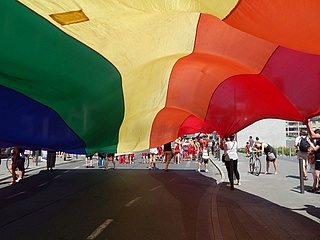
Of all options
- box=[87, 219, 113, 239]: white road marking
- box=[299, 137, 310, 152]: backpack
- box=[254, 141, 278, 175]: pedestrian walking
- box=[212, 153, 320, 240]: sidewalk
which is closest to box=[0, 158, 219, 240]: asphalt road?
box=[87, 219, 113, 239]: white road marking

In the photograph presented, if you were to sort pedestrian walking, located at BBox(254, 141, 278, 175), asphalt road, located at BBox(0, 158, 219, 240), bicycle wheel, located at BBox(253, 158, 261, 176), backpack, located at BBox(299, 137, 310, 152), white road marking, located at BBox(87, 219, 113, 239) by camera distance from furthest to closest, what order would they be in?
1. bicycle wheel, located at BBox(253, 158, 261, 176)
2. pedestrian walking, located at BBox(254, 141, 278, 175)
3. backpack, located at BBox(299, 137, 310, 152)
4. asphalt road, located at BBox(0, 158, 219, 240)
5. white road marking, located at BBox(87, 219, 113, 239)

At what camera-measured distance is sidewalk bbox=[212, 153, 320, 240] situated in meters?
5.43

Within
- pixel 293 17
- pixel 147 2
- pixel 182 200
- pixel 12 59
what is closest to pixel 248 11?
pixel 293 17

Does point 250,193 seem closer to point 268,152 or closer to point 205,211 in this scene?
point 205,211

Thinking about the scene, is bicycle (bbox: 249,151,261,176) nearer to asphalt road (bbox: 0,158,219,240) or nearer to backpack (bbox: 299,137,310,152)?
asphalt road (bbox: 0,158,219,240)

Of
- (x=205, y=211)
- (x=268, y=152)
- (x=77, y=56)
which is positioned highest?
(x=77, y=56)

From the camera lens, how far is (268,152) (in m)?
14.1

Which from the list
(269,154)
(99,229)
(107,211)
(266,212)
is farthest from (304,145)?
(99,229)

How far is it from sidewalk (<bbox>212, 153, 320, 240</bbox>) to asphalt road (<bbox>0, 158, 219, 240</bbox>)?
349 mm

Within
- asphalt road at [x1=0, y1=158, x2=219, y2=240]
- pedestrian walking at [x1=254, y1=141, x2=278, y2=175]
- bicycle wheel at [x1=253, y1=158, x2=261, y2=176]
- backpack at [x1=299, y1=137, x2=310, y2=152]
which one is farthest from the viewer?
bicycle wheel at [x1=253, y1=158, x2=261, y2=176]

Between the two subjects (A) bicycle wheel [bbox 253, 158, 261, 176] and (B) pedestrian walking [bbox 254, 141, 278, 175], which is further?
(A) bicycle wheel [bbox 253, 158, 261, 176]

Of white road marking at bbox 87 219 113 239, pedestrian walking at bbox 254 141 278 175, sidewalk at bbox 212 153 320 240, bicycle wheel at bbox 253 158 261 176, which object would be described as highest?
pedestrian walking at bbox 254 141 278 175

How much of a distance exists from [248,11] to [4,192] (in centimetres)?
990

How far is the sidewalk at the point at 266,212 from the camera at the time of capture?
17.8ft
